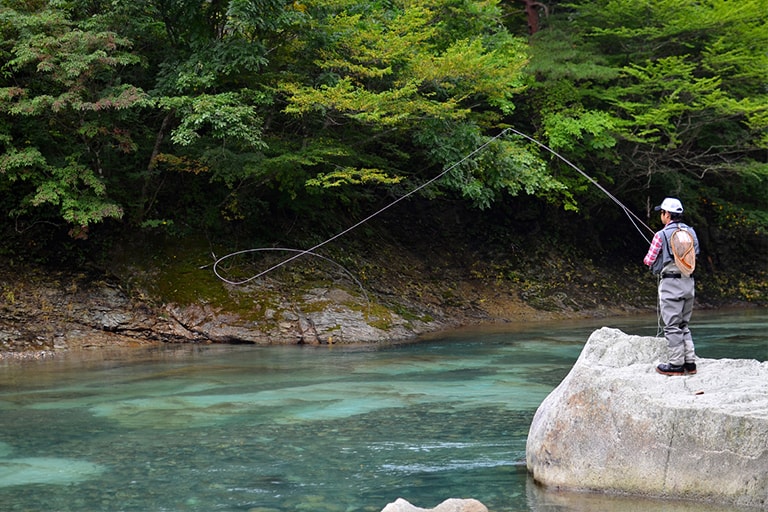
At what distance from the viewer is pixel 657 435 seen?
17.2ft

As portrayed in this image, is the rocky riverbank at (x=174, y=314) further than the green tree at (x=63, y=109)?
Yes

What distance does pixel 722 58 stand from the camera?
56.6ft

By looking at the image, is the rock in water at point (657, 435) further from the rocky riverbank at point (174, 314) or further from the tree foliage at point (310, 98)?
the rocky riverbank at point (174, 314)

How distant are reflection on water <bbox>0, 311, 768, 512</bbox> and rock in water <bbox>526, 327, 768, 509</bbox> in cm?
16

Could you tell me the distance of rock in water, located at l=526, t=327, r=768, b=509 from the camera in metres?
5.07

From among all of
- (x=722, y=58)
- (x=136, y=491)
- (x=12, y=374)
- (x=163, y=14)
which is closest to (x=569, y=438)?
(x=136, y=491)

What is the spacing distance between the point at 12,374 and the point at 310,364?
11.6 ft

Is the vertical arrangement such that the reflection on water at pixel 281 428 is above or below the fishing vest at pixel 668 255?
below

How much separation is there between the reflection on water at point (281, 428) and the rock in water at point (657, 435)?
160 mm

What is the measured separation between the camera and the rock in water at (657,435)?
16.6ft

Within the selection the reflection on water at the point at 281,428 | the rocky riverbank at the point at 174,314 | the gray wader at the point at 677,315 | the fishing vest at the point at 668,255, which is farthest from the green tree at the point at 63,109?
the gray wader at the point at 677,315

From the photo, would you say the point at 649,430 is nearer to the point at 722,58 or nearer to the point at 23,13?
the point at 23,13

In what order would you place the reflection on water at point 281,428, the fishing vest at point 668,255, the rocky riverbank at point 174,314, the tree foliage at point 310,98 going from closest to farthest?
the reflection on water at point 281,428, the fishing vest at point 668,255, the tree foliage at point 310,98, the rocky riverbank at point 174,314

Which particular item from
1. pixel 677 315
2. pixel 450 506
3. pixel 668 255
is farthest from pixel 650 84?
pixel 450 506
